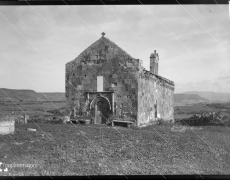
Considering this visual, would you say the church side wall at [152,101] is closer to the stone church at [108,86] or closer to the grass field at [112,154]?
the stone church at [108,86]

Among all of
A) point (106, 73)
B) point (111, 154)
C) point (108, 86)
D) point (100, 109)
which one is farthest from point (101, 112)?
point (111, 154)

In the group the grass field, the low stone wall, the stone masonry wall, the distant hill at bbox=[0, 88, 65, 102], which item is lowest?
the grass field

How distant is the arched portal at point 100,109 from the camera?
1384 cm

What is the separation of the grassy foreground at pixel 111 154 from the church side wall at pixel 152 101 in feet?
14.9

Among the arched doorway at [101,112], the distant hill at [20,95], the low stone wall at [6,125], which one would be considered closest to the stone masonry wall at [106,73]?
the arched doorway at [101,112]

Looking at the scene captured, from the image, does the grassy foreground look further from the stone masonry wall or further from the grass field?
the stone masonry wall

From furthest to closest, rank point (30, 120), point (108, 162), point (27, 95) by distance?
point (30, 120) < point (27, 95) < point (108, 162)

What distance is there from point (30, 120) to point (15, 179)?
7.54 metres

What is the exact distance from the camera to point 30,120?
Result: 13.8 meters

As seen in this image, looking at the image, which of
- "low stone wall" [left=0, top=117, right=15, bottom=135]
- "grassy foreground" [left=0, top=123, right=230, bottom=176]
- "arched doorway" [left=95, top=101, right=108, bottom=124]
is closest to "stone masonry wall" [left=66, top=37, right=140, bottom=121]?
"arched doorway" [left=95, top=101, right=108, bottom=124]

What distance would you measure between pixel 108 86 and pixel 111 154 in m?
6.72

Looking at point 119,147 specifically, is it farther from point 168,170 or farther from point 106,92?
point 106,92

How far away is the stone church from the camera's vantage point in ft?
44.2

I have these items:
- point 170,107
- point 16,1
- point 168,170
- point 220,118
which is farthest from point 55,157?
point 170,107
